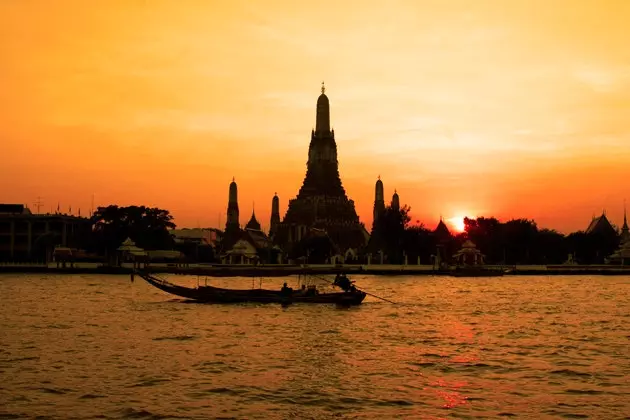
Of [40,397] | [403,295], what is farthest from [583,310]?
[40,397]

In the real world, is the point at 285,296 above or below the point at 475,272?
below

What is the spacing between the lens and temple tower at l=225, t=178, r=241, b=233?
140 m

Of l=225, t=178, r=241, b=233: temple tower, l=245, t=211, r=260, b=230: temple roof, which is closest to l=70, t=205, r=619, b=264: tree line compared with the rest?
l=225, t=178, r=241, b=233: temple tower

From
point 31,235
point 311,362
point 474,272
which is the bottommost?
point 311,362

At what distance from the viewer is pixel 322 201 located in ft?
431

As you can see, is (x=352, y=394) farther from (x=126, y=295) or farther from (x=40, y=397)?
(x=126, y=295)

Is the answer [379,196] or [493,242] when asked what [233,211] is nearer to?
[379,196]

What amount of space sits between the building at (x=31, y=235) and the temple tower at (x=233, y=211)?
2861cm

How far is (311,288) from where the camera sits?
157 feet

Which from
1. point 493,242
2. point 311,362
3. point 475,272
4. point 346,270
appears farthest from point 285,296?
point 493,242

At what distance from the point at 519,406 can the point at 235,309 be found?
2830 centimetres

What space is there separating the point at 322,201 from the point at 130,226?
35548mm

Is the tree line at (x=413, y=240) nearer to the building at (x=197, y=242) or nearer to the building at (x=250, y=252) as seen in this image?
the building at (x=250, y=252)

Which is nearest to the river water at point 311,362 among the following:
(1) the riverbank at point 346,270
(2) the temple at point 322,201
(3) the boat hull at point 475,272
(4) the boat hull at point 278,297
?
(4) the boat hull at point 278,297
